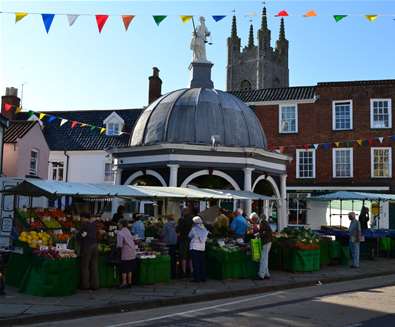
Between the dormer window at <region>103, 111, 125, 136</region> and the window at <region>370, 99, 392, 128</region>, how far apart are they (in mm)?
18362

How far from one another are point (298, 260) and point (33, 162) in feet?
65.6

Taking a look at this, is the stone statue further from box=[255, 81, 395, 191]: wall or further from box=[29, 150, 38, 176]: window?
box=[29, 150, 38, 176]: window

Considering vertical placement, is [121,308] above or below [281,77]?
below

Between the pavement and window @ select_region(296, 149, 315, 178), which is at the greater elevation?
window @ select_region(296, 149, 315, 178)

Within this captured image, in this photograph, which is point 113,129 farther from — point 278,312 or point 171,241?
point 278,312

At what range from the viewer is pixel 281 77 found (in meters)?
86.8

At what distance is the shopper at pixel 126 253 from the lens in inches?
508

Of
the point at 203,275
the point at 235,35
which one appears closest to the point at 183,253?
A: the point at 203,275

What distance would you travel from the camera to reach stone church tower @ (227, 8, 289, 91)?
81312mm

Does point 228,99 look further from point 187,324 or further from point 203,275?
point 187,324

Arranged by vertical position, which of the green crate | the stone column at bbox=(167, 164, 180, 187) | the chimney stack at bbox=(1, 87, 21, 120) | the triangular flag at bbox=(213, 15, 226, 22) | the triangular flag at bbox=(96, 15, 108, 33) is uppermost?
the chimney stack at bbox=(1, 87, 21, 120)

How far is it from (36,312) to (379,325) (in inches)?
245

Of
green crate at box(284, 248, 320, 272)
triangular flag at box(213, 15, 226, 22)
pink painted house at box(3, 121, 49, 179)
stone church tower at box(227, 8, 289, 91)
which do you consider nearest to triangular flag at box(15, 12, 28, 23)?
triangular flag at box(213, 15, 226, 22)

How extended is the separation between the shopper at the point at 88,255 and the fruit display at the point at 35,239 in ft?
2.63
